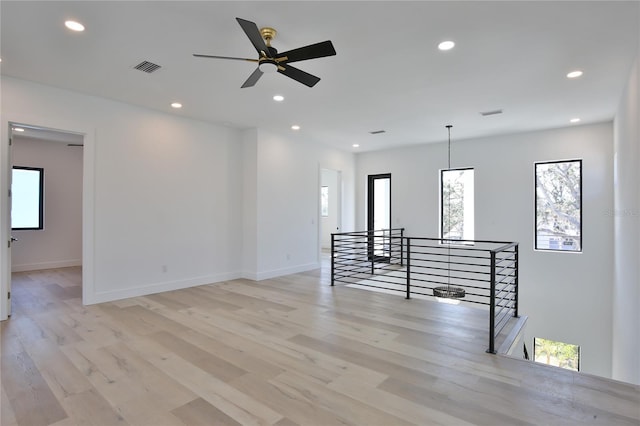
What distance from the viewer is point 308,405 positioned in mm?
2287

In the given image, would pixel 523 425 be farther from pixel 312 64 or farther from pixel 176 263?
pixel 176 263

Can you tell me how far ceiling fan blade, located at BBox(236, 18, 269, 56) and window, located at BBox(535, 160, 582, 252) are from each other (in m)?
6.14

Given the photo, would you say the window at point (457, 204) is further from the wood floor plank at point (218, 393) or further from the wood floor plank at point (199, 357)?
the wood floor plank at point (218, 393)

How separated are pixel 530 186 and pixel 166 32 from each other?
668 cm

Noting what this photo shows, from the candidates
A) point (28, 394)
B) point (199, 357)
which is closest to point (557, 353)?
point (199, 357)

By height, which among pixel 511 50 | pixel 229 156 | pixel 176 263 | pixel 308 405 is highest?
pixel 511 50

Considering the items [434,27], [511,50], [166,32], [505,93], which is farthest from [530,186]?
[166,32]

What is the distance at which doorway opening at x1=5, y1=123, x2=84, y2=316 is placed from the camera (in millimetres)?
7102

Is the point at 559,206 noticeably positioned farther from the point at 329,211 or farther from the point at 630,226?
the point at 329,211

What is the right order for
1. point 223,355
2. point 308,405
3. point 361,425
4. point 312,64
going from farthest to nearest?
point 312,64 → point 223,355 → point 308,405 → point 361,425

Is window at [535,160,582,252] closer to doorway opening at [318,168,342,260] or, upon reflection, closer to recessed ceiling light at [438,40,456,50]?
recessed ceiling light at [438,40,456,50]

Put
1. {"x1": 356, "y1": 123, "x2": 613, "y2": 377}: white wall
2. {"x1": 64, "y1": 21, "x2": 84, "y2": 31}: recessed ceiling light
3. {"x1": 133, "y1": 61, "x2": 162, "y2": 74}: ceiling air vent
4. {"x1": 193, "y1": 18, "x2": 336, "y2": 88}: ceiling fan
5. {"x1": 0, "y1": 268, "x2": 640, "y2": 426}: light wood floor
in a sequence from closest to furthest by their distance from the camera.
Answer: {"x1": 0, "y1": 268, "x2": 640, "y2": 426}: light wood floor
{"x1": 193, "y1": 18, "x2": 336, "y2": 88}: ceiling fan
{"x1": 64, "y1": 21, "x2": 84, "y2": 31}: recessed ceiling light
{"x1": 133, "y1": 61, "x2": 162, "y2": 74}: ceiling air vent
{"x1": 356, "y1": 123, "x2": 613, "y2": 377}: white wall

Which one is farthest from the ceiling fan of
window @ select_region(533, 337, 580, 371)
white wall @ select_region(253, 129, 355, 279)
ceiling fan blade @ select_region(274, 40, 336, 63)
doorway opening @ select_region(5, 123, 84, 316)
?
window @ select_region(533, 337, 580, 371)

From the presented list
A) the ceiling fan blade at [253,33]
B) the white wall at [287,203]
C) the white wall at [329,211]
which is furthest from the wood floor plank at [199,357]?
the white wall at [329,211]
